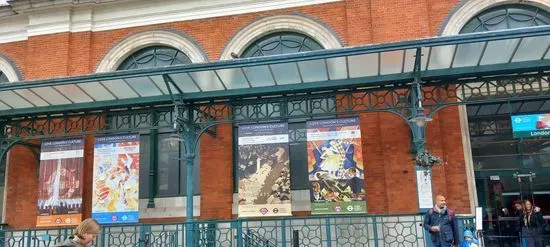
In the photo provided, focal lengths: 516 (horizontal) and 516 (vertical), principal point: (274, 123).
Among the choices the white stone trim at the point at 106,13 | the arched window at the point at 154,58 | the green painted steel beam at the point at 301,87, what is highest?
the white stone trim at the point at 106,13

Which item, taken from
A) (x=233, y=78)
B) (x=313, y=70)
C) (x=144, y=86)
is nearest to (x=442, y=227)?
(x=313, y=70)

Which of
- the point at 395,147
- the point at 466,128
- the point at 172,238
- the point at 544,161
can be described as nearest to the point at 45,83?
the point at 172,238

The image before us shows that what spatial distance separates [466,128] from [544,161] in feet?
6.00

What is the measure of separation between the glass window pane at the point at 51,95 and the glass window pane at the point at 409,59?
762 cm

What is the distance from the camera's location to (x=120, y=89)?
11.4 m

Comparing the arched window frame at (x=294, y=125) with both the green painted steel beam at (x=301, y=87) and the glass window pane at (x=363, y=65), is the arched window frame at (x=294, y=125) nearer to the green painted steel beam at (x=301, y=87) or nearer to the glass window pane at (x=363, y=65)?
the green painted steel beam at (x=301, y=87)

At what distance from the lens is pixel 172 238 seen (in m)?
10.8

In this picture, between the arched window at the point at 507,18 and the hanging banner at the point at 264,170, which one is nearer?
the hanging banner at the point at 264,170

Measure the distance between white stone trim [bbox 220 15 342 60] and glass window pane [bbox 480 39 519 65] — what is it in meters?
4.13

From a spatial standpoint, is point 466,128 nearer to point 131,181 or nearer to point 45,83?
point 131,181

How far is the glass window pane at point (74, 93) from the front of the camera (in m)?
11.3

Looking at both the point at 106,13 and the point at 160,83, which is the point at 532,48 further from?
the point at 106,13

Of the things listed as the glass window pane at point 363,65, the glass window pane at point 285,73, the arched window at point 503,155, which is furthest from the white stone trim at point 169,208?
the arched window at point 503,155

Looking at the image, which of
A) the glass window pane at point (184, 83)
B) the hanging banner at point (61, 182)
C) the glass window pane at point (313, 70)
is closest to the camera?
the glass window pane at point (313, 70)
